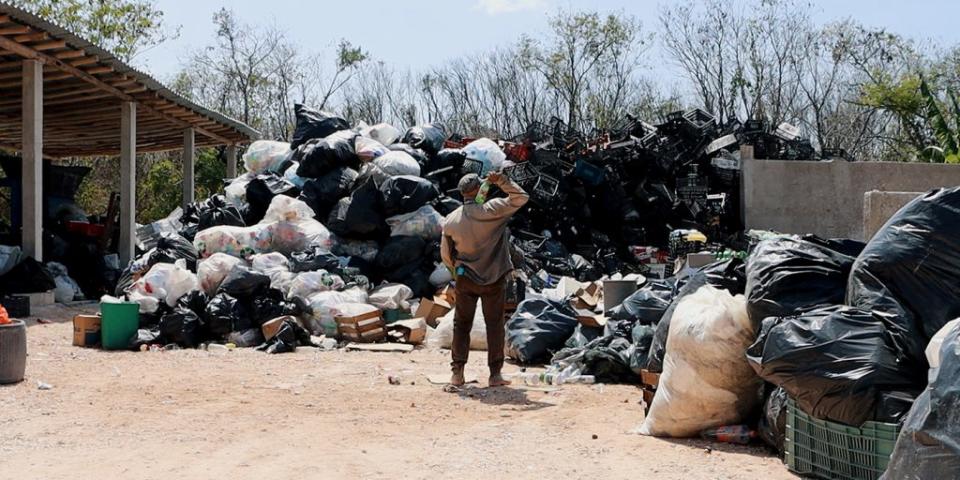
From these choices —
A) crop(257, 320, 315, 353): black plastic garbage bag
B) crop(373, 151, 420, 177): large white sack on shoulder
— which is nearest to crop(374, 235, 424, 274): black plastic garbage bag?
crop(373, 151, 420, 177): large white sack on shoulder

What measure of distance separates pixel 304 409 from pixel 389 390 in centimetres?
86

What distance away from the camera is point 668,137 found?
13672 mm

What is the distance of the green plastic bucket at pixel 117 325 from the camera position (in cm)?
820

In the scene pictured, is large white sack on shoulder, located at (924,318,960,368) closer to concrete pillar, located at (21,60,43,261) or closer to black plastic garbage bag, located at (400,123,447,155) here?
black plastic garbage bag, located at (400,123,447,155)

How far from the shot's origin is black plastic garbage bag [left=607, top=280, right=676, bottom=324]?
20.9 ft

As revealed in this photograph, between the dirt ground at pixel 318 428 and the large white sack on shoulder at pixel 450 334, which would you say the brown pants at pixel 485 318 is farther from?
the large white sack on shoulder at pixel 450 334

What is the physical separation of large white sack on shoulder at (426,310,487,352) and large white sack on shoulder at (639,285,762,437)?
3.56 meters

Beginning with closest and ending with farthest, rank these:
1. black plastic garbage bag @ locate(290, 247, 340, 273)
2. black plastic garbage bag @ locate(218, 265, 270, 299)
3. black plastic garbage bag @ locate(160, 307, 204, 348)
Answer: black plastic garbage bag @ locate(160, 307, 204, 348) < black plastic garbage bag @ locate(218, 265, 270, 299) < black plastic garbage bag @ locate(290, 247, 340, 273)

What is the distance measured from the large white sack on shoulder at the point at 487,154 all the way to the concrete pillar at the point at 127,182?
5.07m

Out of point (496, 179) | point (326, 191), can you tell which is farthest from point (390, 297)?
point (496, 179)

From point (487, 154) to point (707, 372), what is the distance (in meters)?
8.68

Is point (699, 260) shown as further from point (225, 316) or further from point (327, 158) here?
point (327, 158)

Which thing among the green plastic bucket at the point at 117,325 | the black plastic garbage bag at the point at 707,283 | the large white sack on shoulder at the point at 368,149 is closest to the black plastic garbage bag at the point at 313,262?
the green plastic bucket at the point at 117,325

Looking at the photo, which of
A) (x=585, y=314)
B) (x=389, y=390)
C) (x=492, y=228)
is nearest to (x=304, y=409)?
(x=389, y=390)
